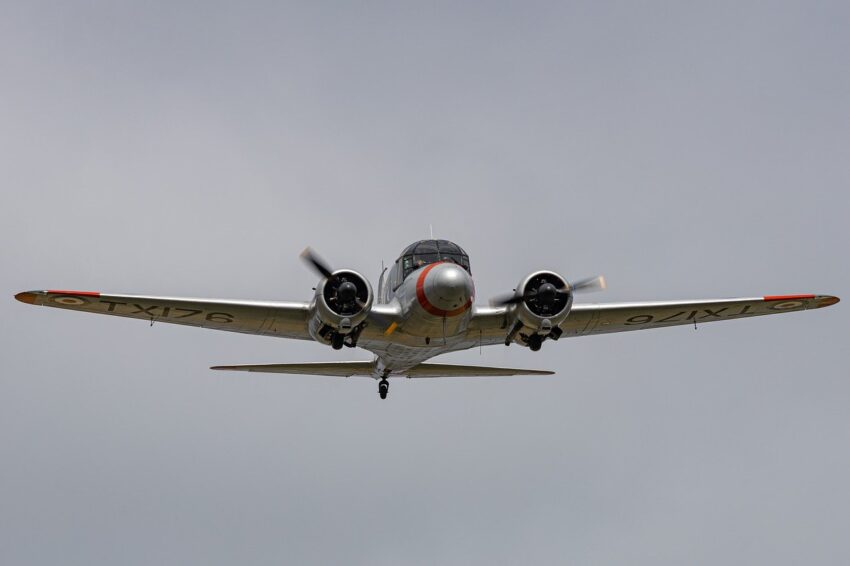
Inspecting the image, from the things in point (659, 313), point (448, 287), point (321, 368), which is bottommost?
point (321, 368)

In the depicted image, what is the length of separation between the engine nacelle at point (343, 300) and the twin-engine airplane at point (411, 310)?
23 mm

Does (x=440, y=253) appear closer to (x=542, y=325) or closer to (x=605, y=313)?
(x=542, y=325)

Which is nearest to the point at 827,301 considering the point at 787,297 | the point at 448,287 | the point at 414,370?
the point at 787,297

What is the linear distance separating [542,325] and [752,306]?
300 inches

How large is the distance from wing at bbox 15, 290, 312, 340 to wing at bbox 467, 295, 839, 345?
15.2 ft

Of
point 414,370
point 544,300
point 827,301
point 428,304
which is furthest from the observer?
point 414,370

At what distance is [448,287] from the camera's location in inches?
814

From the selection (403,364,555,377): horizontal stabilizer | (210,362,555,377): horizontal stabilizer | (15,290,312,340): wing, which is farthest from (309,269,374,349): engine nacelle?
(403,364,555,377): horizontal stabilizer

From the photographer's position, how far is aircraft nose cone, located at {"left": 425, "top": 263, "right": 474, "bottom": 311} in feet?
67.9

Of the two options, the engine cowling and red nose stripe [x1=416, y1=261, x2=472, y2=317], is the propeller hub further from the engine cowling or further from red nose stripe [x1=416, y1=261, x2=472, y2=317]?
the engine cowling

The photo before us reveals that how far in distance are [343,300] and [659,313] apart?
30.5ft

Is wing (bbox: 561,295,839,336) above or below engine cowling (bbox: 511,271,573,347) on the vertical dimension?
above

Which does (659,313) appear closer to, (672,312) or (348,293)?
(672,312)

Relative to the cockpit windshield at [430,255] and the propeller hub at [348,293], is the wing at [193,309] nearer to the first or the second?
the propeller hub at [348,293]
